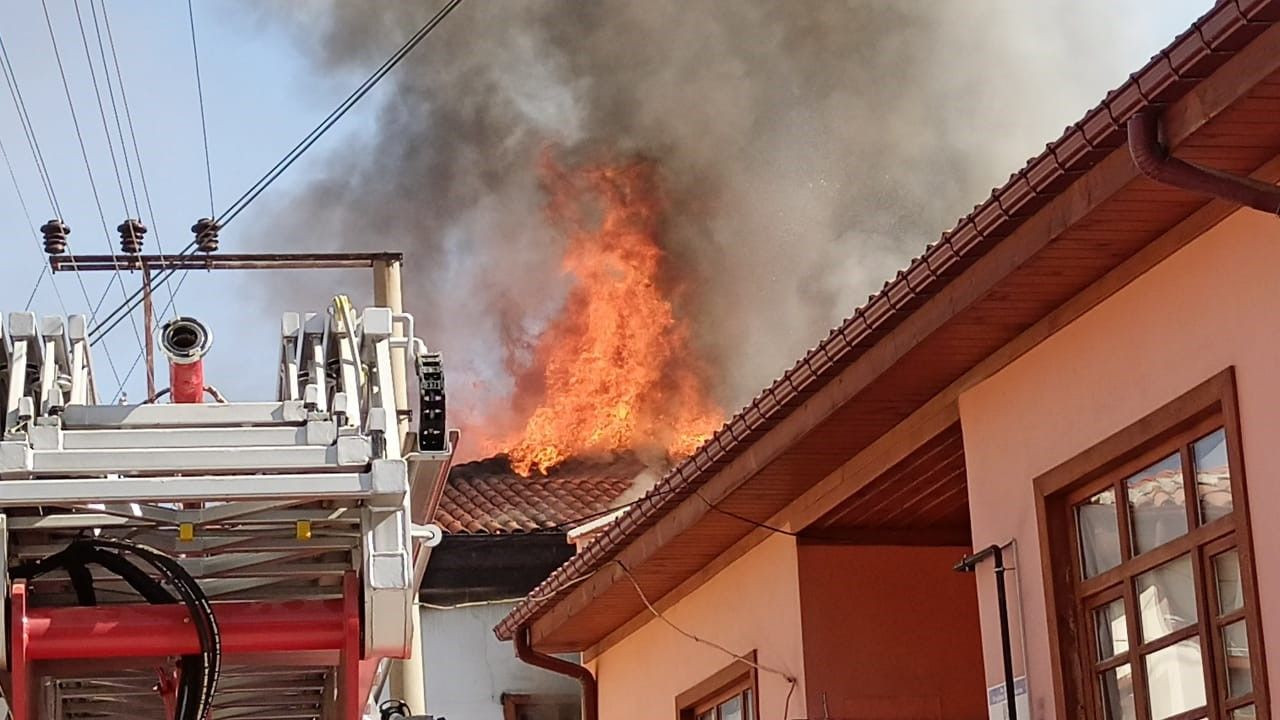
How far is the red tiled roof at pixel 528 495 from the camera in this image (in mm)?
22766

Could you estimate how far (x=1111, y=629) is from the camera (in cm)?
875

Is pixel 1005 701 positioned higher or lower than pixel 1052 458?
lower

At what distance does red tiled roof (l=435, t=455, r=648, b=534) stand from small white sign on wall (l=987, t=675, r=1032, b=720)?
1294cm

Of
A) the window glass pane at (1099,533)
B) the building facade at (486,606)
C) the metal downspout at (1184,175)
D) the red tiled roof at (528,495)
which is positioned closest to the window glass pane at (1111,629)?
the window glass pane at (1099,533)

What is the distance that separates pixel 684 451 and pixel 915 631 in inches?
563

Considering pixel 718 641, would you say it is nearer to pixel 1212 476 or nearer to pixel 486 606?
pixel 1212 476

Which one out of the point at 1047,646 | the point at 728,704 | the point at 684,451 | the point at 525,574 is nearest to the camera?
the point at 1047,646

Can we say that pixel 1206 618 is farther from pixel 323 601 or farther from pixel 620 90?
pixel 620 90

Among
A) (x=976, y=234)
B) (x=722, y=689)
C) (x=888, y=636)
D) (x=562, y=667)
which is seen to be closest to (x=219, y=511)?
(x=976, y=234)

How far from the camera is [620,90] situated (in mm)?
32625

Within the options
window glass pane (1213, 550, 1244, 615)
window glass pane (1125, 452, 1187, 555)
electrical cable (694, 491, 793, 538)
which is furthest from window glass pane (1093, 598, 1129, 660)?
electrical cable (694, 491, 793, 538)

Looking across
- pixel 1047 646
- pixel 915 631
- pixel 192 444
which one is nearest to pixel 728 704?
pixel 915 631

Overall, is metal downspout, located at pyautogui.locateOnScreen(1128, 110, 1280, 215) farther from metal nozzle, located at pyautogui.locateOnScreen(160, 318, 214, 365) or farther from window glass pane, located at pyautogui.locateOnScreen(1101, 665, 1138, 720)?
metal nozzle, located at pyautogui.locateOnScreen(160, 318, 214, 365)

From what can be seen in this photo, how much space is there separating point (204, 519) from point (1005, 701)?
3664 mm
